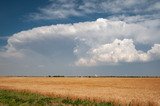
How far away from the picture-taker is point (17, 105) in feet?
74.7

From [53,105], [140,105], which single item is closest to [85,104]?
[53,105]

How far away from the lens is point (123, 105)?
24.3 meters

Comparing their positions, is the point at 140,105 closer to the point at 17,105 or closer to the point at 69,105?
the point at 69,105

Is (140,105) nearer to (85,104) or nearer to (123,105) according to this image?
(123,105)

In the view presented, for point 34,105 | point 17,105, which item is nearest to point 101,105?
point 34,105

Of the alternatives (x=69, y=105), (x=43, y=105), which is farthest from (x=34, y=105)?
(x=69, y=105)

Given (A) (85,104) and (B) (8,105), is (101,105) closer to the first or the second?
(A) (85,104)

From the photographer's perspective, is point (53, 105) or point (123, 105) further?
point (123, 105)

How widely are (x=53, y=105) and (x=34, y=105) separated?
61.8 inches

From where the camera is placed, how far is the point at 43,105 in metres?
22.3

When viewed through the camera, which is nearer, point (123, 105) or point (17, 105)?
point (17, 105)

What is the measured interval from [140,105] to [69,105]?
700 centimetres

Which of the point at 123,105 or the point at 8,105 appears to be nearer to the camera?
the point at 8,105

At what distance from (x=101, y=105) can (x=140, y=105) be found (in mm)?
4146
